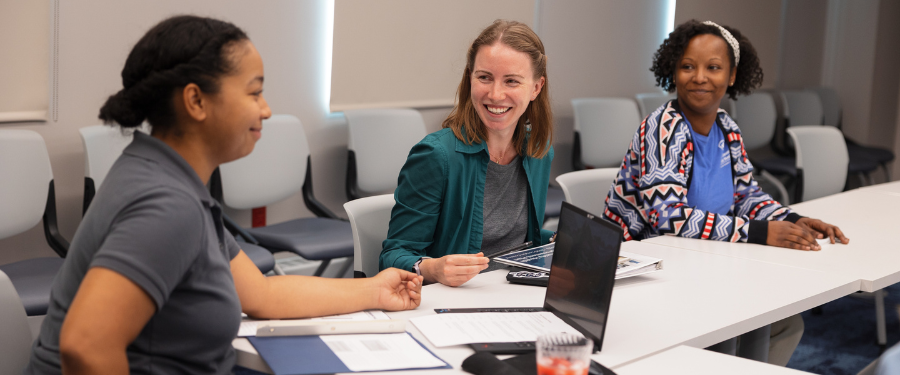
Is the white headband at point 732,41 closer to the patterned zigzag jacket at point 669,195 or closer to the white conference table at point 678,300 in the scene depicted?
the patterned zigzag jacket at point 669,195

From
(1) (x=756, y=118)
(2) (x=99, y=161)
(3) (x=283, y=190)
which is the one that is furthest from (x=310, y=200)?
(1) (x=756, y=118)

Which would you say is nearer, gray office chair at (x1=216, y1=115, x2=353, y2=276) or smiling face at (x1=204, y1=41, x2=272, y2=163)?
smiling face at (x1=204, y1=41, x2=272, y2=163)

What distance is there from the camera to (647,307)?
5.40 feet

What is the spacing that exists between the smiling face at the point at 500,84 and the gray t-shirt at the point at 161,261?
921 mm

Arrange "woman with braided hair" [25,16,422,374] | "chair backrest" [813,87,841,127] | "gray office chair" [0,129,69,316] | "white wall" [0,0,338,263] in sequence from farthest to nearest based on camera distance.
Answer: "chair backrest" [813,87,841,127] → "white wall" [0,0,338,263] → "gray office chair" [0,129,69,316] → "woman with braided hair" [25,16,422,374]

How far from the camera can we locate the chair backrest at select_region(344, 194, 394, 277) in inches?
82.4

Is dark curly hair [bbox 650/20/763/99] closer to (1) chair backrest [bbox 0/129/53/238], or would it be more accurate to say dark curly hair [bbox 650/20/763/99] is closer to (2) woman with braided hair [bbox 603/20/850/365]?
(2) woman with braided hair [bbox 603/20/850/365]

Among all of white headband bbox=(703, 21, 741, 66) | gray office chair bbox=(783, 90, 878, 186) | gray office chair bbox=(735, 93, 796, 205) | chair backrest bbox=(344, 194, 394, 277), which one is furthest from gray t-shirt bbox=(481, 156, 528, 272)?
gray office chair bbox=(783, 90, 878, 186)

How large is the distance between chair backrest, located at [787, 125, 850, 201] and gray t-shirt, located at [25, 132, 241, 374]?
3.35 metres

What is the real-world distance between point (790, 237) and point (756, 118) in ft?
12.8

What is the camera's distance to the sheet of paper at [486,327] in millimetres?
1403

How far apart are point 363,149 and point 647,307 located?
231cm

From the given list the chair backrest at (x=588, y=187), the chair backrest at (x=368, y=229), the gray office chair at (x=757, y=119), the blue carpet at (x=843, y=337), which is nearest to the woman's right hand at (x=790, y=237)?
the chair backrest at (x=588, y=187)

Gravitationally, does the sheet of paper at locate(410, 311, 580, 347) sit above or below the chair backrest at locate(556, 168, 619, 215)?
below
